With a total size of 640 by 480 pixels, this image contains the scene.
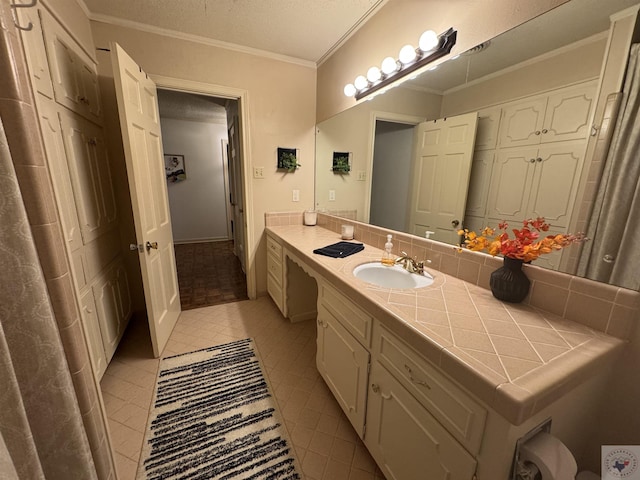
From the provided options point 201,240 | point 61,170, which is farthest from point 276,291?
point 201,240

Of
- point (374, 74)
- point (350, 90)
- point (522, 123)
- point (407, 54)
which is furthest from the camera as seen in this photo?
point (350, 90)

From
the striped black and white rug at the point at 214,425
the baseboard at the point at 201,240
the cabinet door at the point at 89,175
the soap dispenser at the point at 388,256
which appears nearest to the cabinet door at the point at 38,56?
the cabinet door at the point at 89,175

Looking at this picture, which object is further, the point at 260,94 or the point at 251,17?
the point at 260,94

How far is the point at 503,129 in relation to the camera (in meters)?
1.09

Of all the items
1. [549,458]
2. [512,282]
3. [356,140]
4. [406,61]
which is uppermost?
[406,61]

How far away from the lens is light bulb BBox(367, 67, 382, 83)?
1.64 m

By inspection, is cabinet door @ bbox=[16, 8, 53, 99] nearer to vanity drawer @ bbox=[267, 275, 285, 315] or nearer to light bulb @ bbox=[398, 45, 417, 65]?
light bulb @ bbox=[398, 45, 417, 65]

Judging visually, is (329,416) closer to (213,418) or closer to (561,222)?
(213,418)

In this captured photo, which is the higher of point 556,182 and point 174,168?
point 174,168

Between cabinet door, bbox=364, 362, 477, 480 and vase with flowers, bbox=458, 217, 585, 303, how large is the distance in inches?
21.6

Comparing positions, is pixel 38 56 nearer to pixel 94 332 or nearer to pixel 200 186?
pixel 94 332

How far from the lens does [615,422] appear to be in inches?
31.7

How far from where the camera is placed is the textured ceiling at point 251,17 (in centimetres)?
164

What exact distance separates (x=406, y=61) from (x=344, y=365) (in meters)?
1.66
